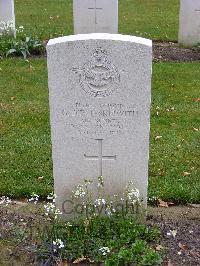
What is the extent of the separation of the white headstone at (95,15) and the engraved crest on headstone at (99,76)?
22.3 ft

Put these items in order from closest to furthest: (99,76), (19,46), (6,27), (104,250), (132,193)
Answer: (104,250), (99,76), (132,193), (19,46), (6,27)

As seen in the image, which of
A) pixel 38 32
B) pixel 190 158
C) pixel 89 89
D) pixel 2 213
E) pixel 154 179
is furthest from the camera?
pixel 38 32

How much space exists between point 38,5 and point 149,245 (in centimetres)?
1306

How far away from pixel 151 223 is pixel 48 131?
248 centimetres

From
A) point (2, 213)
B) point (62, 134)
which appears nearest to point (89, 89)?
point (62, 134)

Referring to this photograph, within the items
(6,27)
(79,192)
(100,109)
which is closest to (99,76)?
(100,109)

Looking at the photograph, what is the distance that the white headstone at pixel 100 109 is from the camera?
4.07 metres

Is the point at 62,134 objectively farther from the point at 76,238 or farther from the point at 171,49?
the point at 171,49

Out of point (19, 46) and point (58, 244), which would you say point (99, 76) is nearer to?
point (58, 244)

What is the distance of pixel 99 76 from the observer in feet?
13.6

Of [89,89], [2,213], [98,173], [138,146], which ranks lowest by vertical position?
[2,213]

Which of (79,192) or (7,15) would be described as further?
(7,15)

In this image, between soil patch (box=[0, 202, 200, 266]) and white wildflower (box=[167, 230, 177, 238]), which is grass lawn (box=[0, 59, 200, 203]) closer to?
soil patch (box=[0, 202, 200, 266])

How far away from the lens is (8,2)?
10781mm
